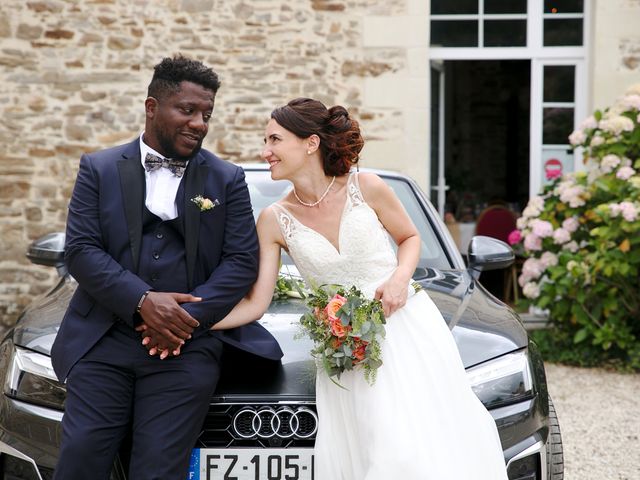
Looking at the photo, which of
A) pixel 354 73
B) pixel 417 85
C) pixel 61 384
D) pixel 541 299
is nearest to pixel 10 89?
pixel 354 73

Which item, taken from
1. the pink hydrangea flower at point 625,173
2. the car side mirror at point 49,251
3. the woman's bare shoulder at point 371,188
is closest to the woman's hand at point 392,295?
the woman's bare shoulder at point 371,188

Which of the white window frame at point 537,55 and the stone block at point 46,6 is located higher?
the stone block at point 46,6

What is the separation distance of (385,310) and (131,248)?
0.88m

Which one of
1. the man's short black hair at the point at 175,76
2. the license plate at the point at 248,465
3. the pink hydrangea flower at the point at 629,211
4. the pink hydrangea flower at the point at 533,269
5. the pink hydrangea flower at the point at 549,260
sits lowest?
the pink hydrangea flower at the point at 533,269

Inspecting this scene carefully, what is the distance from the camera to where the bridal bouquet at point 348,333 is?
10.4 ft

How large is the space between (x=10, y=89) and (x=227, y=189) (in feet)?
22.4

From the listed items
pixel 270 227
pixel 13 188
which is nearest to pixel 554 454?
pixel 270 227

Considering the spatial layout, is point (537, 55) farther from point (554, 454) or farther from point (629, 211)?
point (554, 454)

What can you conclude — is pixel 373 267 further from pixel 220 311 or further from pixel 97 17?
pixel 97 17

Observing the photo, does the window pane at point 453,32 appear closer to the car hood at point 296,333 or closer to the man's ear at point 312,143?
the car hood at point 296,333

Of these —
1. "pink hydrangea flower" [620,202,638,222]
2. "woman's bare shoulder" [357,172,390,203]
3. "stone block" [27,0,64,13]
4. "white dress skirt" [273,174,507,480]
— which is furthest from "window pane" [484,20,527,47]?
"white dress skirt" [273,174,507,480]

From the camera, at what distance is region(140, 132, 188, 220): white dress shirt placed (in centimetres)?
330

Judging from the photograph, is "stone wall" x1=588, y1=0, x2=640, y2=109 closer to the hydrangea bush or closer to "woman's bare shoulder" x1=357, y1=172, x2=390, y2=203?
the hydrangea bush

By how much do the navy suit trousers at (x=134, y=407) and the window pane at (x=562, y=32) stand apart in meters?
7.61
